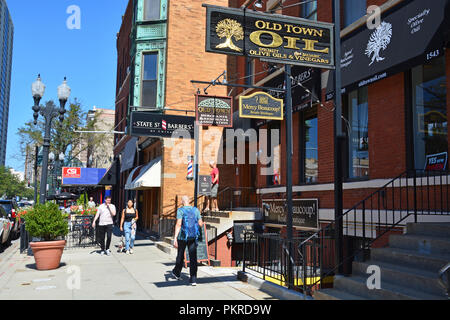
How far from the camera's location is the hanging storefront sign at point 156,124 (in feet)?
53.2

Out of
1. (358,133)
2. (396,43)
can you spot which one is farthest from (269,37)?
(358,133)

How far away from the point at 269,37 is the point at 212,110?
580 cm

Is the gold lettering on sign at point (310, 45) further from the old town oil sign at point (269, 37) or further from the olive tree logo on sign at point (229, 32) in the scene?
the olive tree logo on sign at point (229, 32)

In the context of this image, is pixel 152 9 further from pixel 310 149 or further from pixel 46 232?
pixel 46 232

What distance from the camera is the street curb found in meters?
6.68

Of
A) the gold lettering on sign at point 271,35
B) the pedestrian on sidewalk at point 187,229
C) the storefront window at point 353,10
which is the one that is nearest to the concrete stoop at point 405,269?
the pedestrian on sidewalk at point 187,229

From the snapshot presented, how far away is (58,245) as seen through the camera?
1038cm

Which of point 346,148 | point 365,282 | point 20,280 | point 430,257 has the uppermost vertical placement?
point 346,148

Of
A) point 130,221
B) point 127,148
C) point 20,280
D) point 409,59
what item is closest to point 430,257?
point 409,59

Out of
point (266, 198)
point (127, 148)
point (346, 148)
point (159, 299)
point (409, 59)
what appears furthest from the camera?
point (127, 148)

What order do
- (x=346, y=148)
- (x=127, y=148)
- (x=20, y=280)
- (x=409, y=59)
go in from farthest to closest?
(x=127, y=148)
(x=346, y=148)
(x=20, y=280)
(x=409, y=59)

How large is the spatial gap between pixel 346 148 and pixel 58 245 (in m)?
7.72

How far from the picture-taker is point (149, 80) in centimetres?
2000
